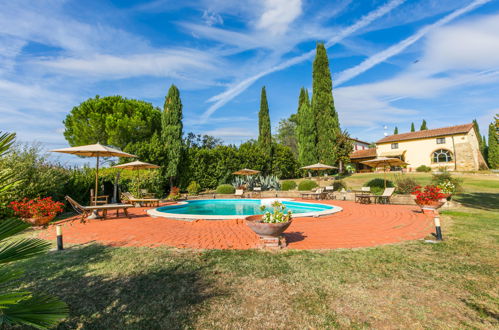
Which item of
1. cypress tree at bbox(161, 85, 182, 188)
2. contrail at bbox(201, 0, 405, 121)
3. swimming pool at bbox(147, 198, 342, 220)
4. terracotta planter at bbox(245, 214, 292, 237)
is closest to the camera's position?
terracotta planter at bbox(245, 214, 292, 237)

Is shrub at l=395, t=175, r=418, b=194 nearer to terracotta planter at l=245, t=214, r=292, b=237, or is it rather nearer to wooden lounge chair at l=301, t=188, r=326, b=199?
wooden lounge chair at l=301, t=188, r=326, b=199

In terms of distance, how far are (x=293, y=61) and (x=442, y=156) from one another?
26908mm

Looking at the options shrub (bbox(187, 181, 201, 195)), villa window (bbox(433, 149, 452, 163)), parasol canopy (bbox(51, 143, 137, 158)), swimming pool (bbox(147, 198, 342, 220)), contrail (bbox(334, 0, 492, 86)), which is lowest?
swimming pool (bbox(147, 198, 342, 220))

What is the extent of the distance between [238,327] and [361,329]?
1373 mm

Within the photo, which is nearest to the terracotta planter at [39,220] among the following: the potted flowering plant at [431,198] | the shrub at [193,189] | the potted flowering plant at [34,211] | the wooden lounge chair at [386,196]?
the potted flowering plant at [34,211]

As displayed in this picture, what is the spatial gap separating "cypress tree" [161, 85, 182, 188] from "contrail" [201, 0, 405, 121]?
609 centimetres

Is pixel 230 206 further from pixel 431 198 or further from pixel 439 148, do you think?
pixel 439 148

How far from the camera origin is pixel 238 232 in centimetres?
718

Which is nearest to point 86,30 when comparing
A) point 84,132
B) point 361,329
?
point 361,329

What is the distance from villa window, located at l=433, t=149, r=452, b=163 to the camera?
106 feet

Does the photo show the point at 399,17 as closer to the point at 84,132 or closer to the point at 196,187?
the point at 196,187

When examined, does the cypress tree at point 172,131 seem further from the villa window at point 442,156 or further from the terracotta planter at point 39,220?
the villa window at point 442,156

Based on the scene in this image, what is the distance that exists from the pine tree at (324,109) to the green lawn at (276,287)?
78.3 feet

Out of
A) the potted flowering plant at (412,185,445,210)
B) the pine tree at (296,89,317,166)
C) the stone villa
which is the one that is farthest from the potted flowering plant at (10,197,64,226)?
the stone villa
